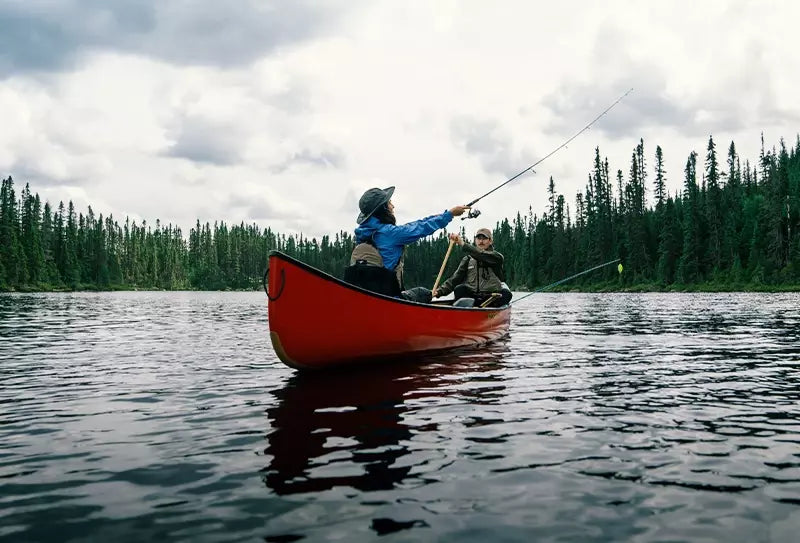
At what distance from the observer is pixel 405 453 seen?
5031mm

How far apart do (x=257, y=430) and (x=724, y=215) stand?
9050 centimetres

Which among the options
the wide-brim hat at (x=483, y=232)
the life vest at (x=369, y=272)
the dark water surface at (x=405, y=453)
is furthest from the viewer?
the wide-brim hat at (x=483, y=232)

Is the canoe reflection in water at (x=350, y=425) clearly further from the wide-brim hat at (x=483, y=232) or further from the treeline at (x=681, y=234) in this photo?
the treeline at (x=681, y=234)

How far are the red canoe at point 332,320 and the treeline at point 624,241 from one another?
6911 cm

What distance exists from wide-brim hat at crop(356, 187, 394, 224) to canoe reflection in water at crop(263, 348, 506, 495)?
8.46ft

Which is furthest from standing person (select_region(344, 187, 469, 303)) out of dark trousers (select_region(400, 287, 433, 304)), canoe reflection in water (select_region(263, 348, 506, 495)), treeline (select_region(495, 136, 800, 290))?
treeline (select_region(495, 136, 800, 290))

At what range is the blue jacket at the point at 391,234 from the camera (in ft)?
33.1

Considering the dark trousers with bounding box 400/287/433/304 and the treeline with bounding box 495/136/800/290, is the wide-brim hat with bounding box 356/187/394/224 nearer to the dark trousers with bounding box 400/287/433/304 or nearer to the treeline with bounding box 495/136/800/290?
the dark trousers with bounding box 400/287/433/304

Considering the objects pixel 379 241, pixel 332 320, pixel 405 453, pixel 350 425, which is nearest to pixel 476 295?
pixel 379 241

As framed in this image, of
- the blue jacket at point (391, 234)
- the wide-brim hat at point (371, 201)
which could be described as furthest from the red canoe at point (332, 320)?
the wide-brim hat at point (371, 201)

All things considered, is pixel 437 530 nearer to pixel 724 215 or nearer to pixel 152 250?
pixel 724 215

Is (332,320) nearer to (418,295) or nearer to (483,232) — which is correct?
(418,295)

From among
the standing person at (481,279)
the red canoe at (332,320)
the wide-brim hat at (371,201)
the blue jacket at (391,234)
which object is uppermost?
the wide-brim hat at (371,201)

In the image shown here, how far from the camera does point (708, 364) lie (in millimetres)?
10367
